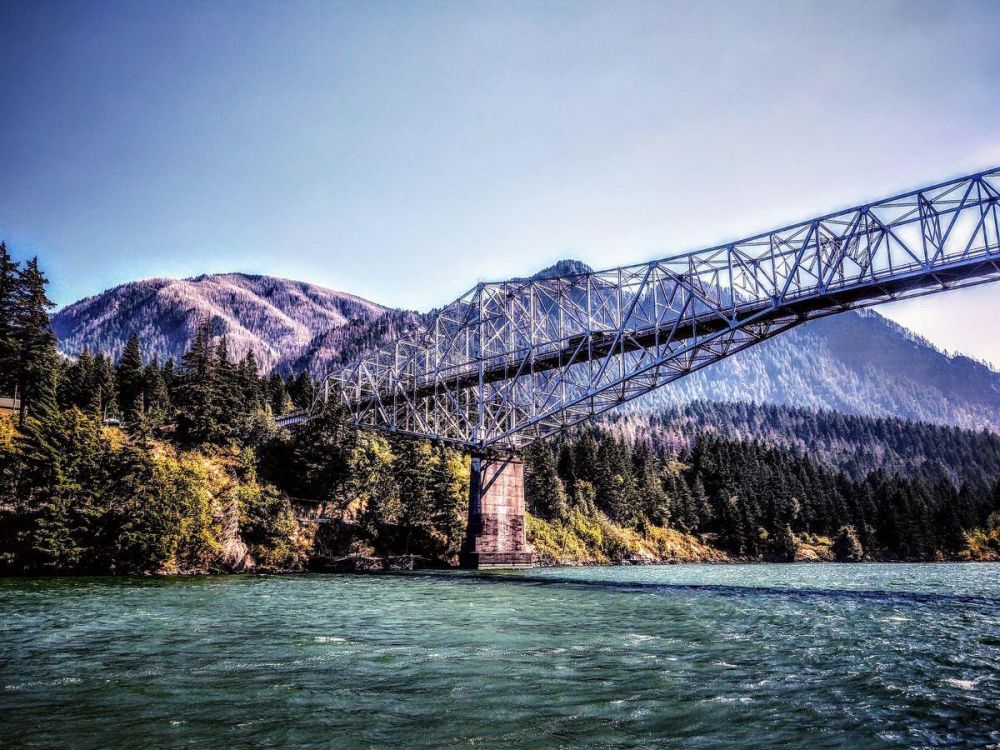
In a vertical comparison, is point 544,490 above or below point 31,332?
below

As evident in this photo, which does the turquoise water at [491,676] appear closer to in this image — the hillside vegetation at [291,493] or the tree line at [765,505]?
the hillside vegetation at [291,493]

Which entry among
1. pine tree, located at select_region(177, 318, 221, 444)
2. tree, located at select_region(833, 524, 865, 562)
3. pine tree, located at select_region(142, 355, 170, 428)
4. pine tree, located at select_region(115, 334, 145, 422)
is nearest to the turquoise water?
pine tree, located at select_region(177, 318, 221, 444)

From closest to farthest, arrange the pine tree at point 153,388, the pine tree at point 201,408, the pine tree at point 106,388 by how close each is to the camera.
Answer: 1. the pine tree at point 201,408
2. the pine tree at point 106,388
3. the pine tree at point 153,388

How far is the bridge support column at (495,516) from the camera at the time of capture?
5791 cm

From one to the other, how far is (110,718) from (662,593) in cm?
2678

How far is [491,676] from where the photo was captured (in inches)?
441

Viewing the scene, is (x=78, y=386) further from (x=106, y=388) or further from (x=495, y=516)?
(x=495, y=516)

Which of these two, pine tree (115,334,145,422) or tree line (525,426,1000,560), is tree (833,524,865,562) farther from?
pine tree (115,334,145,422)

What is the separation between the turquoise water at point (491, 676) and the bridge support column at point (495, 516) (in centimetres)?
3560

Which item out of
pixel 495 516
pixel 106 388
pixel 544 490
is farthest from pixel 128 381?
pixel 495 516

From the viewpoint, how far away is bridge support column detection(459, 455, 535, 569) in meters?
57.9

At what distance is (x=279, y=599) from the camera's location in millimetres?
25609

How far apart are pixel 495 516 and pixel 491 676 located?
4843 cm

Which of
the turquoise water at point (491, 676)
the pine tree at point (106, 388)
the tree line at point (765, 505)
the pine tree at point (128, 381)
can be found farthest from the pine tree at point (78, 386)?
the turquoise water at point (491, 676)
